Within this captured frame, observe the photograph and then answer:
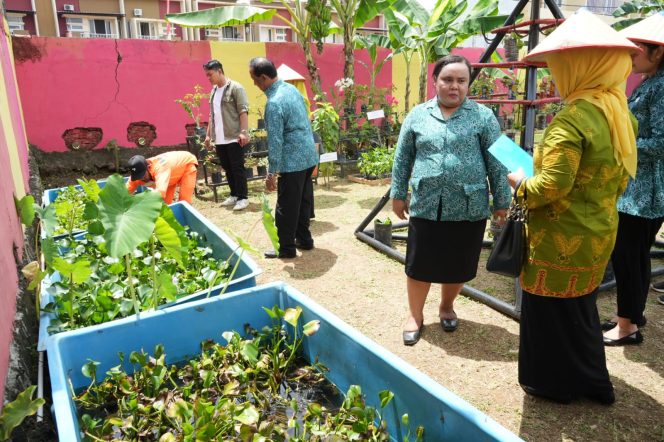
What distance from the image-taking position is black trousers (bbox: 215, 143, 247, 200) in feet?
19.4

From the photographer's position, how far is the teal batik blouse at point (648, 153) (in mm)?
2484

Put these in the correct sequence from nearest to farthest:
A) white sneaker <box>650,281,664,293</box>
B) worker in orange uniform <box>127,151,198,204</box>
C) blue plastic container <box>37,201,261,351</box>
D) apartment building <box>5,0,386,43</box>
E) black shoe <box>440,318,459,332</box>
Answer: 1. blue plastic container <box>37,201,261,351</box>
2. black shoe <box>440,318,459,332</box>
3. white sneaker <box>650,281,664,293</box>
4. worker in orange uniform <box>127,151,198,204</box>
5. apartment building <box>5,0,386,43</box>

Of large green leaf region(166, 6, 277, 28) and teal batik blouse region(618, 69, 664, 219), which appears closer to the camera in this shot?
teal batik blouse region(618, 69, 664, 219)

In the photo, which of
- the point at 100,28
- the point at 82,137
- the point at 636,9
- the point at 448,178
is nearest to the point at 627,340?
the point at 448,178

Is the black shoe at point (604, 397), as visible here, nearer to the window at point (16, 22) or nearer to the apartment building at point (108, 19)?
the apartment building at point (108, 19)

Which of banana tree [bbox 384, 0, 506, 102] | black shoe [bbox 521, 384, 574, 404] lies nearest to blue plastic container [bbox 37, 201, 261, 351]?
black shoe [bbox 521, 384, 574, 404]

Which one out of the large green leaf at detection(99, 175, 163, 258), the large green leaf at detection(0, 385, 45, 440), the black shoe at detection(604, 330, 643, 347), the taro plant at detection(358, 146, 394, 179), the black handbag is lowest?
the black shoe at detection(604, 330, 643, 347)

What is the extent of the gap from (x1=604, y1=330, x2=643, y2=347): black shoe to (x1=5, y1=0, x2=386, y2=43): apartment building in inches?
706

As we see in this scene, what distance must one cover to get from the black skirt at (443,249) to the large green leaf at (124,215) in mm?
1396

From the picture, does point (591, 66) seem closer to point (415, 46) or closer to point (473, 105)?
point (473, 105)

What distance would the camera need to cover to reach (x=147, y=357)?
200 centimetres

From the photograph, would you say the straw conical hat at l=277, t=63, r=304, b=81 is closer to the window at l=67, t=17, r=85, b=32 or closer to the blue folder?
the blue folder

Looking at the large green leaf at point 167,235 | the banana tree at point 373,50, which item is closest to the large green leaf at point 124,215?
the large green leaf at point 167,235

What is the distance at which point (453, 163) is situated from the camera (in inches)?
100
